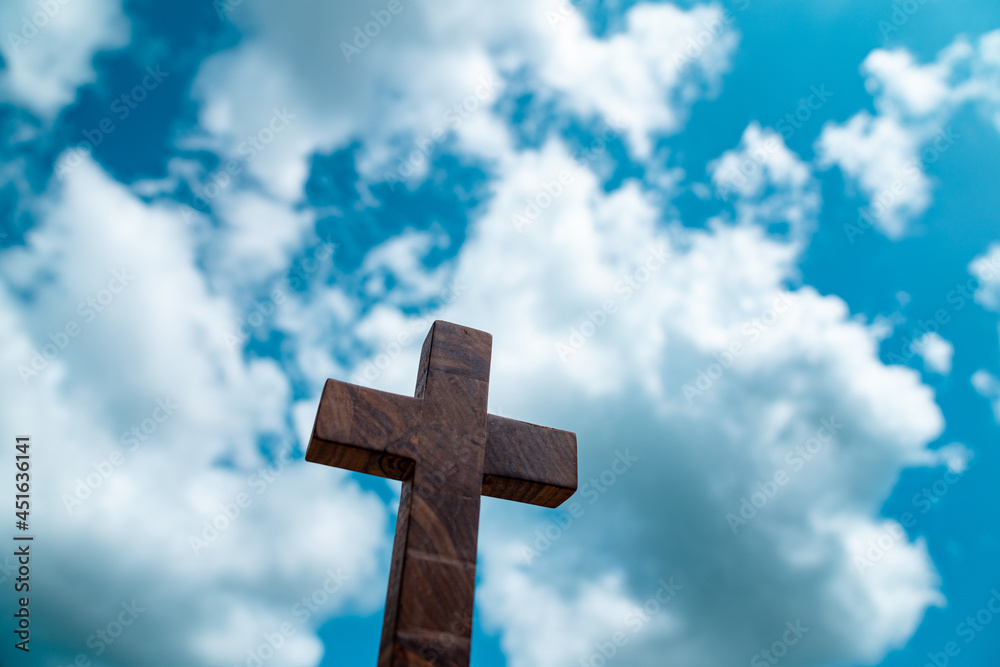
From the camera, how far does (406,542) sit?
12.3 feet

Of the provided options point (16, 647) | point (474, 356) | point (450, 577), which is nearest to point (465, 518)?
point (450, 577)

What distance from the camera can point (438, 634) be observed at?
138 inches

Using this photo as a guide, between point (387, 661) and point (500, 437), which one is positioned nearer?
point (387, 661)

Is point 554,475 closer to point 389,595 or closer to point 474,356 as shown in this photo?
point 474,356

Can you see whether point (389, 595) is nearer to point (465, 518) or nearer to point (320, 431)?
point (465, 518)

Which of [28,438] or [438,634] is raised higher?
[28,438]

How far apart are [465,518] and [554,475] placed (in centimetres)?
97

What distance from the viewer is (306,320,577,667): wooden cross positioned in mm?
3559

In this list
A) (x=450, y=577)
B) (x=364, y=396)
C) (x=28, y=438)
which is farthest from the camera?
(x=28, y=438)

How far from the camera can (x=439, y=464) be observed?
418cm

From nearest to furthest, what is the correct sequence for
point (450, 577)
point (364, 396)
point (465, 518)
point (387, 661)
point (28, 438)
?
point (387, 661)
point (450, 577)
point (465, 518)
point (364, 396)
point (28, 438)

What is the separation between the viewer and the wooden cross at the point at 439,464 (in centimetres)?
356

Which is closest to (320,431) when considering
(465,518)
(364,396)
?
(364,396)

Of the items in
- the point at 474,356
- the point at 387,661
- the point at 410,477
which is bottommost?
the point at 387,661
